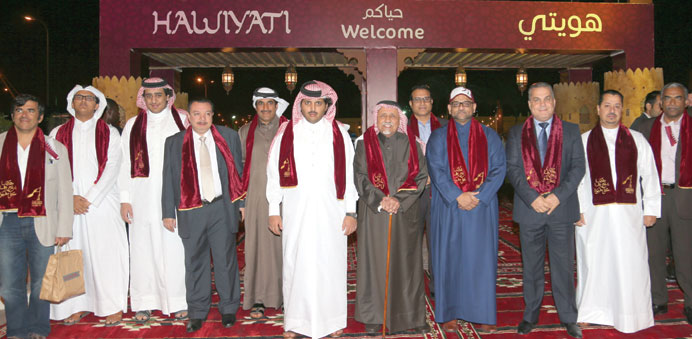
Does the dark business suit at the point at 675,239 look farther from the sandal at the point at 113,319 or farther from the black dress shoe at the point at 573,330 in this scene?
the sandal at the point at 113,319

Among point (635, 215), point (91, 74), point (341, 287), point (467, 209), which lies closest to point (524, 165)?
point (467, 209)

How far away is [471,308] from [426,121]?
70.2 inches

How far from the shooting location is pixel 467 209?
3365 mm

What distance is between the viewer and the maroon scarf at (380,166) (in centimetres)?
337

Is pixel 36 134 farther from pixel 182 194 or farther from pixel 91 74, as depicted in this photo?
pixel 91 74

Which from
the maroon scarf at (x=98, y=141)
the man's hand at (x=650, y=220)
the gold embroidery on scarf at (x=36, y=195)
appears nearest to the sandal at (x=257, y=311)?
the maroon scarf at (x=98, y=141)

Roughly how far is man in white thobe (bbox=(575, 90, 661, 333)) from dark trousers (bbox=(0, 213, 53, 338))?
3.83 metres

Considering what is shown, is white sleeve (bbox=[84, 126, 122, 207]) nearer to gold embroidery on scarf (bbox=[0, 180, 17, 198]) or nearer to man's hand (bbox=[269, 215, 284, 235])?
gold embroidery on scarf (bbox=[0, 180, 17, 198])

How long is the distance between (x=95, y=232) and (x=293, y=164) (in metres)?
1.69

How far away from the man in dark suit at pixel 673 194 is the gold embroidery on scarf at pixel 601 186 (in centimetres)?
71

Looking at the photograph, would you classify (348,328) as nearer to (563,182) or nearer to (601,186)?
(563,182)

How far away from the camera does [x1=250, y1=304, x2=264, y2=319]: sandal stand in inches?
151

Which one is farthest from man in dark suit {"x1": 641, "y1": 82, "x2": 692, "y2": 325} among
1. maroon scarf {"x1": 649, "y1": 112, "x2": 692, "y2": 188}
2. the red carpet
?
the red carpet

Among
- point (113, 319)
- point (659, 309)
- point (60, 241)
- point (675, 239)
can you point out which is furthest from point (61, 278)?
point (675, 239)
